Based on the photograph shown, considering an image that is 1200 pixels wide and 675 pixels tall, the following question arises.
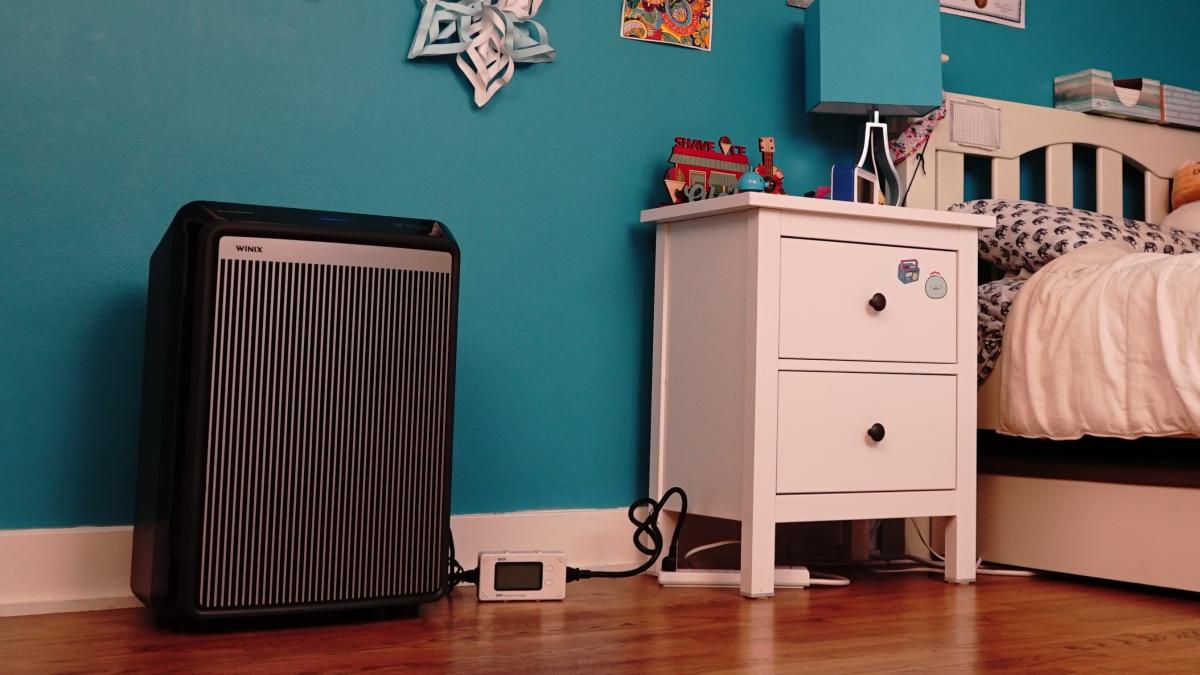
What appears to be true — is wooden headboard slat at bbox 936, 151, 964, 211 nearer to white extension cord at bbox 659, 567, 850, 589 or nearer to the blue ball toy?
the blue ball toy

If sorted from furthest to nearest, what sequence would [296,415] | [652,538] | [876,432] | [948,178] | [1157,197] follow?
1. [1157,197]
2. [948,178]
3. [652,538]
4. [876,432]
5. [296,415]

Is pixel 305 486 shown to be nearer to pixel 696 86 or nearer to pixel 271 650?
pixel 271 650

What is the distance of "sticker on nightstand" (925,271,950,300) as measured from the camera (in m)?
1.82

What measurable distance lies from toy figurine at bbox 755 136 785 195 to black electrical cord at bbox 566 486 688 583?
1.84 ft

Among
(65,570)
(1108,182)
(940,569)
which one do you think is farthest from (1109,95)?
(65,570)

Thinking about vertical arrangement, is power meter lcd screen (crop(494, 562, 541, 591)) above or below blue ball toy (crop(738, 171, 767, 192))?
below

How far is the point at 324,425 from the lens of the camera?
1.29 m

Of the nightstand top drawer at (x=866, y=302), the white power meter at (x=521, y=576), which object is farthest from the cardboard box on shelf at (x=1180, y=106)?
the white power meter at (x=521, y=576)

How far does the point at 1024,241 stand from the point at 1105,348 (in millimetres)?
365

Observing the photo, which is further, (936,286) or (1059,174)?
(1059,174)

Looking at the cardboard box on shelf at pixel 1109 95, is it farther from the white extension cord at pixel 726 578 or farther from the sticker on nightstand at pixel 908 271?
the white extension cord at pixel 726 578

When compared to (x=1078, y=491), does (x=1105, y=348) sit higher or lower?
higher

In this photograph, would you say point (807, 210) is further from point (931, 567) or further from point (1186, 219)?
point (1186, 219)

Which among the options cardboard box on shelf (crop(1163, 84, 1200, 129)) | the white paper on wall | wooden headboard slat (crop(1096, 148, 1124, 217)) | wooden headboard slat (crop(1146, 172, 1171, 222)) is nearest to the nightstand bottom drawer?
the white paper on wall
